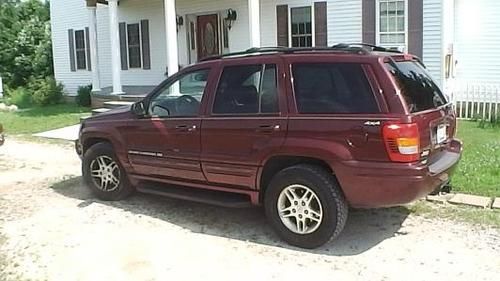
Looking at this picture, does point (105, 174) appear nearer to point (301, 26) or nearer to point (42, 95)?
point (301, 26)

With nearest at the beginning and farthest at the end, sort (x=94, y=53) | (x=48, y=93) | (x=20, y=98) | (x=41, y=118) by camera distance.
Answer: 1. (x=41, y=118)
2. (x=94, y=53)
3. (x=48, y=93)
4. (x=20, y=98)

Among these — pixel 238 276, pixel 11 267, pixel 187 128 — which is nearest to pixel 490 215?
pixel 238 276

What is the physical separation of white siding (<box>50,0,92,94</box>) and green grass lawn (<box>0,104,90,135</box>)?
1.45 metres

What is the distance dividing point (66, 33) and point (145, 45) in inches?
206

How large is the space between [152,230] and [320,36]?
35.6 feet

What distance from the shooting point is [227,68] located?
6.11m

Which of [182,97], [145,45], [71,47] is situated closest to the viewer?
[182,97]

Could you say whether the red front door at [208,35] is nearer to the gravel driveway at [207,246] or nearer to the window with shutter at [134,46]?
the window with shutter at [134,46]

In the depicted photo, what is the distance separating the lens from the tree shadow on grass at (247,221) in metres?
5.61

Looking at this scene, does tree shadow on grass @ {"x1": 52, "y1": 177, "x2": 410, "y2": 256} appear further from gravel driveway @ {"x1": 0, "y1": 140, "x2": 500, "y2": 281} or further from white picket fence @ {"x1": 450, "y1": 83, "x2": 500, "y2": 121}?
white picket fence @ {"x1": 450, "y1": 83, "x2": 500, "y2": 121}

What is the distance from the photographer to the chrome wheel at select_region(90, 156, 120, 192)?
718 cm

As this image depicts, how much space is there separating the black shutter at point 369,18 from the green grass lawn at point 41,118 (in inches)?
328

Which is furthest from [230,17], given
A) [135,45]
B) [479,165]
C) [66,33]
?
[479,165]

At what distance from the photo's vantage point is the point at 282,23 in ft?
53.7
